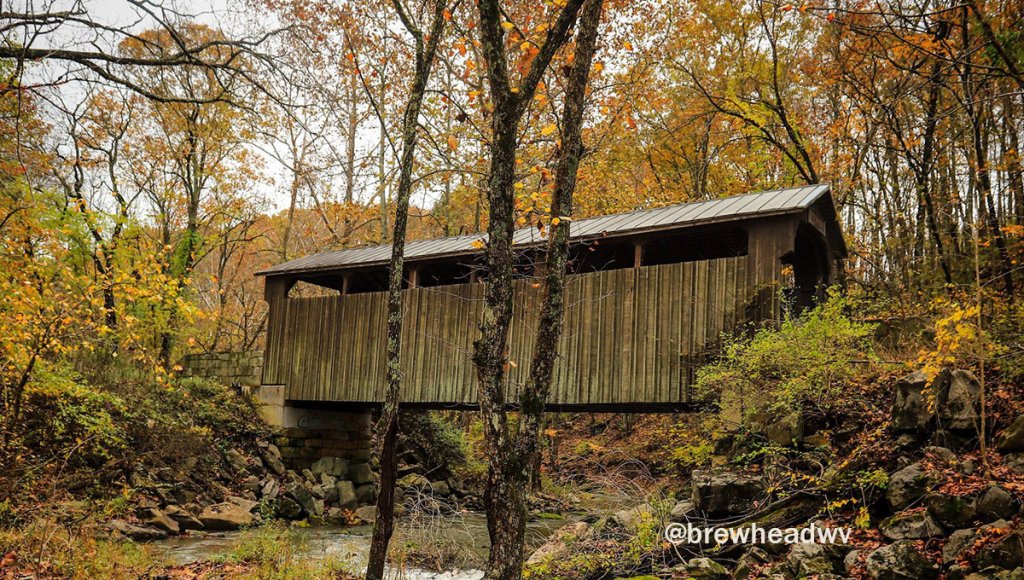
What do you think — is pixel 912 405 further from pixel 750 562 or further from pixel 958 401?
pixel 750 562

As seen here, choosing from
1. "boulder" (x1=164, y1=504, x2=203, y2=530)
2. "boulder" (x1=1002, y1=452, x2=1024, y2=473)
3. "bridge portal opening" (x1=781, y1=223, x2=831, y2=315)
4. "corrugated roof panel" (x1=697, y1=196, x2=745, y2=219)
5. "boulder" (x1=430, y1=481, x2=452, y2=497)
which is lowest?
"boulder" (x1=430, y1=481, x2=452, y2=497)

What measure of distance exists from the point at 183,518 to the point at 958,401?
30.9 ft

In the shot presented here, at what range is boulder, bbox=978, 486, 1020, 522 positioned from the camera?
4762mm

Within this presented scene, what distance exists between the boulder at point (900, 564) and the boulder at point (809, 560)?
320mm

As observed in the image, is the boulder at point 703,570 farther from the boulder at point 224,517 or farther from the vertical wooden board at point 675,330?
the boulder at point 224,517

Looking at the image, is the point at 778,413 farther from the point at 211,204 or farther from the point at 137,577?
the point at 211,204

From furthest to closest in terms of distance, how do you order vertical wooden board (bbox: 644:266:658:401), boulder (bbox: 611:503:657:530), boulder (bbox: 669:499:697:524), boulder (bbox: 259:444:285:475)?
boulder (bbox: 259:444:285:475), vertical wooden board (bbox: 644:266:658:401), boulder (bbox: 611:503:657:530), boulder (bbox: 669:499:697:524)

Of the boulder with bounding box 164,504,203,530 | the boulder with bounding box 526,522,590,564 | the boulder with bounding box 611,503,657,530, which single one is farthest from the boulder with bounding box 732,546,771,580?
the boulder with bounding box 164,504,203,530

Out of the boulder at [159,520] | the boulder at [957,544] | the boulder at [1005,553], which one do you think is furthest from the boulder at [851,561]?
the boulder at [159,520]

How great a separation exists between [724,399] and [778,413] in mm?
722

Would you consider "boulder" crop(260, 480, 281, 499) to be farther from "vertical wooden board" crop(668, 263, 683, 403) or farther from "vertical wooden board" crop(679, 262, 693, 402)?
"vertical wooden board" crop(679, 262, 693, 402)

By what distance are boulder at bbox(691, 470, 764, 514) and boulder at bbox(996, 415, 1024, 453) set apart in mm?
1891

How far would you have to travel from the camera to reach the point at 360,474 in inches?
562

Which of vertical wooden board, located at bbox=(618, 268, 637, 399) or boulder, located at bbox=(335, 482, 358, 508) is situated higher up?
vertical wooden board, located at bbox=(618, 268, 637, 399)
